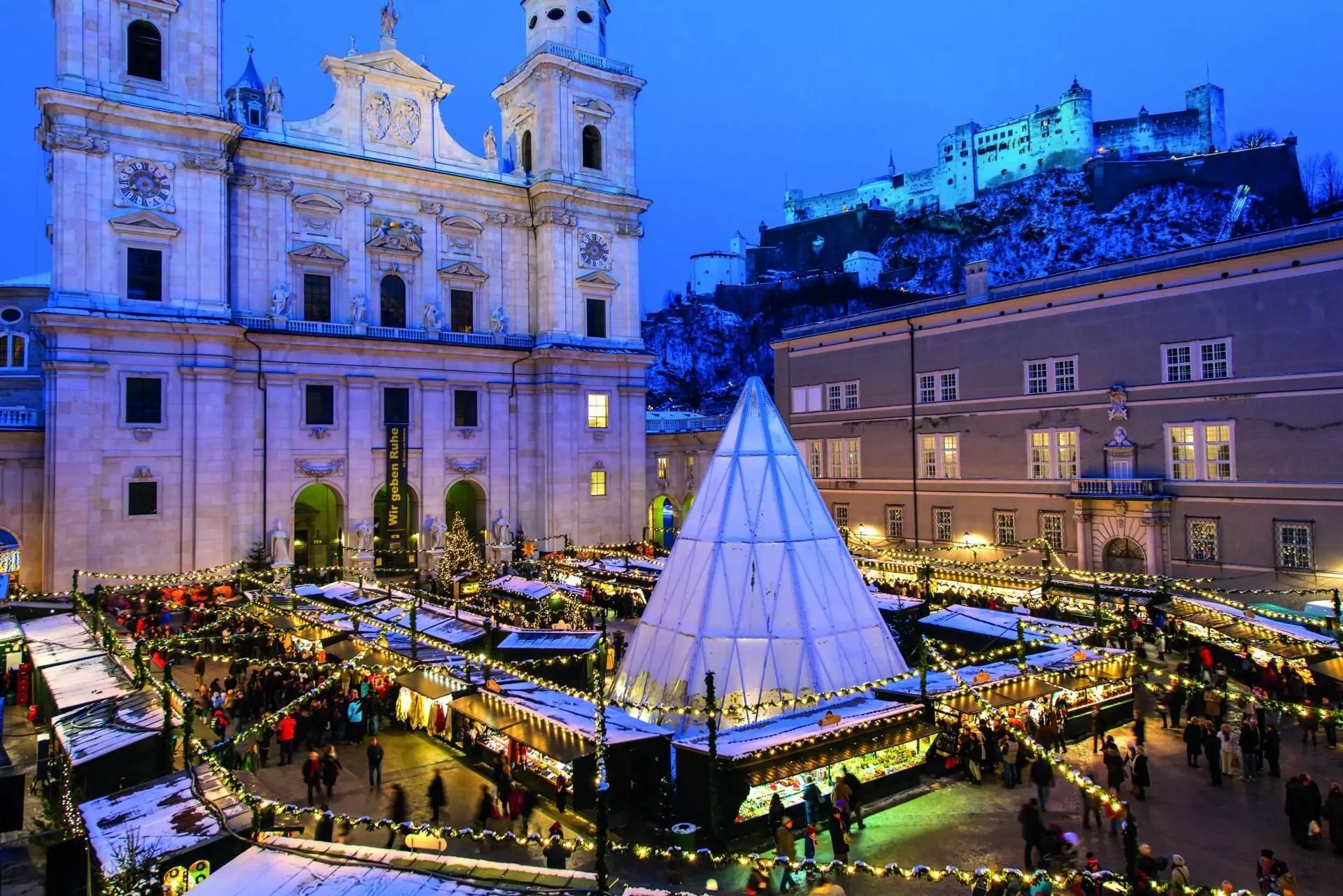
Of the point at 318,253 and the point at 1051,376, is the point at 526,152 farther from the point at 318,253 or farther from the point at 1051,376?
the point at 1051,376

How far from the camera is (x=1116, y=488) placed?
2978 cm

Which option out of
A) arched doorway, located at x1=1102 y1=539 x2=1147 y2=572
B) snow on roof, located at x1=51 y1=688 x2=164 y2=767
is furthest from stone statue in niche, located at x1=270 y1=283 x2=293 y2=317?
arched doorway, located at x1=1102 y1=539 x2=1147 y2=572

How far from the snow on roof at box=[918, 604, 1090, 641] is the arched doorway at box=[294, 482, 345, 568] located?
2649 centimetres

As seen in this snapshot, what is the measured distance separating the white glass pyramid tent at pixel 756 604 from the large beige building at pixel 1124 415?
17799 mm

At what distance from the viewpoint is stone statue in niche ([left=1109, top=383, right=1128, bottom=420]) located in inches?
1182

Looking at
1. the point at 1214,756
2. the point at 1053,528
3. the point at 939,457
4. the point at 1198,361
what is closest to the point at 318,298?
the point at 939,457

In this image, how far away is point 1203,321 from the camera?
28.2m

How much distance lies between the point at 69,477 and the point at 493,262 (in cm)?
1992

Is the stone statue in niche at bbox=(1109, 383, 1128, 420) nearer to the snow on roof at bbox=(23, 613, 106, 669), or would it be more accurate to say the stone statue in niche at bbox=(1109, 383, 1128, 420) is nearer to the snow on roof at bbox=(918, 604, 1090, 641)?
the snow on roof at bbox=(918, 604, 1090, 641)

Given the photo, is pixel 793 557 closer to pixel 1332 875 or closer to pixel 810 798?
pixel 810 798

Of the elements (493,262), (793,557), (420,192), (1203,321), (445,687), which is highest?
(420,192)

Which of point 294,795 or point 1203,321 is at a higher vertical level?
point 1203,321

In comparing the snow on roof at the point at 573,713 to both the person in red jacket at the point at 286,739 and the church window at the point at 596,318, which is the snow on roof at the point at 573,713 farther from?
the church window at the point at 596,318

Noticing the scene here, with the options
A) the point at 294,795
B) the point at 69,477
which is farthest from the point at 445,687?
the point at 69,477
